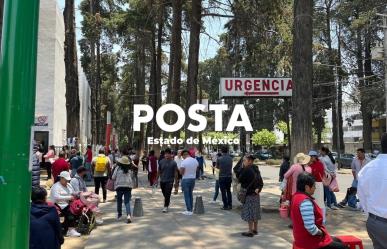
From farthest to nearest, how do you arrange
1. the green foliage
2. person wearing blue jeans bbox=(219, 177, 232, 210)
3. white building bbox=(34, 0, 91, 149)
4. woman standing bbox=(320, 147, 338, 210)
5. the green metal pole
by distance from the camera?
the green foliage → white building bbox=(34, 0, 91, 149) → woman standing bbox=(320, 147, 338, 210) → person wearing blue jeans bbox=(219, 177, 232, 210) → the green metal pole

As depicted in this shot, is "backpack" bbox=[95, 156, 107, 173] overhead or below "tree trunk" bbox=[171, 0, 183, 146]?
below

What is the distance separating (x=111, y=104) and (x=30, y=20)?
66.6m

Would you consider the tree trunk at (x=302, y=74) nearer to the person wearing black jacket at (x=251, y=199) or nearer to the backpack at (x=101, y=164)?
the person wearing black jacket at (x=251, y=199)

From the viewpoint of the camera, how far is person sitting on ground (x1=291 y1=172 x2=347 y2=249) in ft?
18.0

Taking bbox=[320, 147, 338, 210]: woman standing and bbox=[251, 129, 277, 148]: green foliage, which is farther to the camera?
bbox=[251, 129, 277, 148]: green foliage

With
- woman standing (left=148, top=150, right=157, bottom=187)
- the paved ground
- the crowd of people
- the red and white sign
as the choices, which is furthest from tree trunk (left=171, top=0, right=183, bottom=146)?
the paved ground

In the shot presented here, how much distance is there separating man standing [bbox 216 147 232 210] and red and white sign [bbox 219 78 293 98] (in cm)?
295

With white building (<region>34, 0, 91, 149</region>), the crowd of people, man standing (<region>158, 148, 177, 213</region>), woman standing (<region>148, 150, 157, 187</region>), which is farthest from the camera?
white building (<region>34, 0, 91, 149</region>)

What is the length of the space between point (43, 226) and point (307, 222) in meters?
2.78

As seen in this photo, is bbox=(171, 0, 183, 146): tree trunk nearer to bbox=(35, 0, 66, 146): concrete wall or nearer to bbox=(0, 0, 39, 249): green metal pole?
bbox=(35, 0, 66, 146): concrete wall

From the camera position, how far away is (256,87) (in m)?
16.6

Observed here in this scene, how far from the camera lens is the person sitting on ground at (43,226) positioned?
17.8 ft

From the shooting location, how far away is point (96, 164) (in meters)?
15.9

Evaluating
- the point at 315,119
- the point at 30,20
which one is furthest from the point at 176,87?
the point at 315,119
